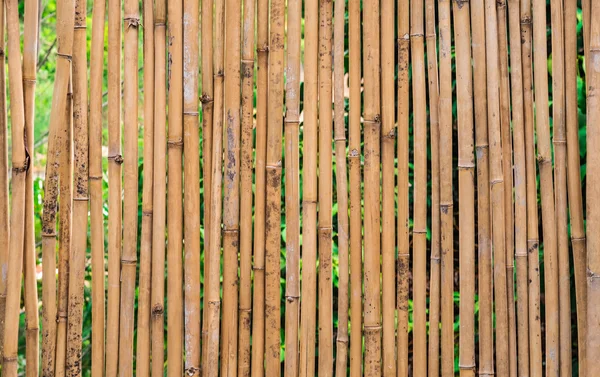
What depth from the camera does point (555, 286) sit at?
1.05m

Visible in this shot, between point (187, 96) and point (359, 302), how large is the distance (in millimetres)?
472

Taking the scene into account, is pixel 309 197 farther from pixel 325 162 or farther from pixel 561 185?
pixel 561 185

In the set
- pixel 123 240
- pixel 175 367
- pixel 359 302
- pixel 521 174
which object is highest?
pixel 521 174

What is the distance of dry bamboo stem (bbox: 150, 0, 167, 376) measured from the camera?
42.0 inches

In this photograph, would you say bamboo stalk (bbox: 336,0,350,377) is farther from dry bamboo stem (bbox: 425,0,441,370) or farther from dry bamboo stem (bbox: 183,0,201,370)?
dry bamboo stem (bbox: 183,0,201,370)

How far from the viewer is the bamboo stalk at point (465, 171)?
106 cm

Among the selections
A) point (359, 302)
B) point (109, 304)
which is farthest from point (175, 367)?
point (359, 302)

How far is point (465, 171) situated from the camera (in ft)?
3.49

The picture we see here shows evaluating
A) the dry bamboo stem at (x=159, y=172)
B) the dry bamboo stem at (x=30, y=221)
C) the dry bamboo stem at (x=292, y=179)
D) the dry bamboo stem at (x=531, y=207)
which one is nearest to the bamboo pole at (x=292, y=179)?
the dry bamboo stem at (x=292, y=179)

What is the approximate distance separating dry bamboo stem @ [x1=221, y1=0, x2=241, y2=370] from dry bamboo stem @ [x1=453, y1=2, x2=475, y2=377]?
0.39 m

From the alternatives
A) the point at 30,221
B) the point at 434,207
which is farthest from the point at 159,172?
the point at 434,207

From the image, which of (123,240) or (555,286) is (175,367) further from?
(555,286)

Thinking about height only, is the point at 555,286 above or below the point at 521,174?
below

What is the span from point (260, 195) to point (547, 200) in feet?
1.63
